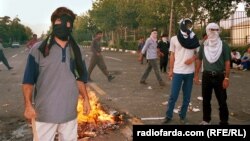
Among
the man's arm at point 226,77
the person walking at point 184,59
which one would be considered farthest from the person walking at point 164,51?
the man's arm at point 226,77

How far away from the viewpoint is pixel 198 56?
7.16 m

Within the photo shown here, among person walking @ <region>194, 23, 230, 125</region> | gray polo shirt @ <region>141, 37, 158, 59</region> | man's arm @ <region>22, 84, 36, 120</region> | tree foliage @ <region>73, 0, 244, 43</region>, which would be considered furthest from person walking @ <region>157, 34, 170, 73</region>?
man's arm @ <region>22, 84, 36, 120</region>

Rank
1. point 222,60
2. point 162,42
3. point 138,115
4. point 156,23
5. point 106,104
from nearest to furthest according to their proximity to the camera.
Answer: point 222,60
point 138,115
point 106,104
point 162,42
point 156,23

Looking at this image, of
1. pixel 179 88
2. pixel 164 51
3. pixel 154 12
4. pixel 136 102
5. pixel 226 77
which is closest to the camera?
pixel 226 77

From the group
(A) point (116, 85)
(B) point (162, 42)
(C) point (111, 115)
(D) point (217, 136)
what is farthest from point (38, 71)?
(B) point (162, 42)

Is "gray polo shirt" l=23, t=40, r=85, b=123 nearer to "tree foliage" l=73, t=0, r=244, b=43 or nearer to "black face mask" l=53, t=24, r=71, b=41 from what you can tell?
"black face mask" l=53, t=24, r=71, b=41

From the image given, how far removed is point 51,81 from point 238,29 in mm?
23603

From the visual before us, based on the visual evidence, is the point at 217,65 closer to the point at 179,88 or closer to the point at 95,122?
the point at 179,88

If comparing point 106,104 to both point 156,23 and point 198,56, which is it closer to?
point 198,56

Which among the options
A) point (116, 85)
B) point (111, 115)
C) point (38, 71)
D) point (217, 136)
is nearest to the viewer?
point (38, 71)

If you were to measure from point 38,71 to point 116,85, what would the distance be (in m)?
9.32

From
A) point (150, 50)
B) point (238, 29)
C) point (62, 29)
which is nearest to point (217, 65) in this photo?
point (62, 29)

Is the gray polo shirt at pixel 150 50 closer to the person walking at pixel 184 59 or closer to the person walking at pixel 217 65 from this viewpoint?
the person walking at pixel 184 59

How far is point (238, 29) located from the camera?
2575cm
